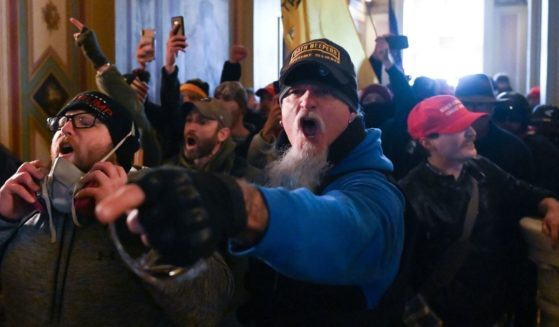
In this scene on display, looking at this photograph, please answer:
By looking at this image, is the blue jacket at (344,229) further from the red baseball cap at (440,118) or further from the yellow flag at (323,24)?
the yellow flag at (323,24)

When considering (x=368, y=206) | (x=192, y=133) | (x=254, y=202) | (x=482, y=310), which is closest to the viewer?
(x=254, y=202)

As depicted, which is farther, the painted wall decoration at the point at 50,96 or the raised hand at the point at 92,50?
the painted wall decoration at the point at 50,96

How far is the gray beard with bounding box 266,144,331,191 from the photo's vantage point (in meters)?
1.78

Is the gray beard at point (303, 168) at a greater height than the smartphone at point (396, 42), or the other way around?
the smartphone at point (396, 42)

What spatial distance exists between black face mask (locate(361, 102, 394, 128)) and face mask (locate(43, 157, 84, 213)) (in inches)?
133

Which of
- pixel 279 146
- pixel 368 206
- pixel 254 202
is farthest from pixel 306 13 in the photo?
pixel 254 202

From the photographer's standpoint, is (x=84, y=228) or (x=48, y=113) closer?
(x=84, y=228)

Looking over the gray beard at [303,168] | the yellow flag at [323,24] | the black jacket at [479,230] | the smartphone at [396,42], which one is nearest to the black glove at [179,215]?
the gray beard at [303,168]

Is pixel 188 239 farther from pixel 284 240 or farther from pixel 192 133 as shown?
pixel 192 133

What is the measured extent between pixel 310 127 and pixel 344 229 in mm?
544

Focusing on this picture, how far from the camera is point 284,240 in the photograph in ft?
3.97

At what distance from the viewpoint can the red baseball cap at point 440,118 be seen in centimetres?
338

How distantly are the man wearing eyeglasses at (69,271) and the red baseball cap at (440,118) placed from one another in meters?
1.67

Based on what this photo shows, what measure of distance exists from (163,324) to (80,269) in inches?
11.9
